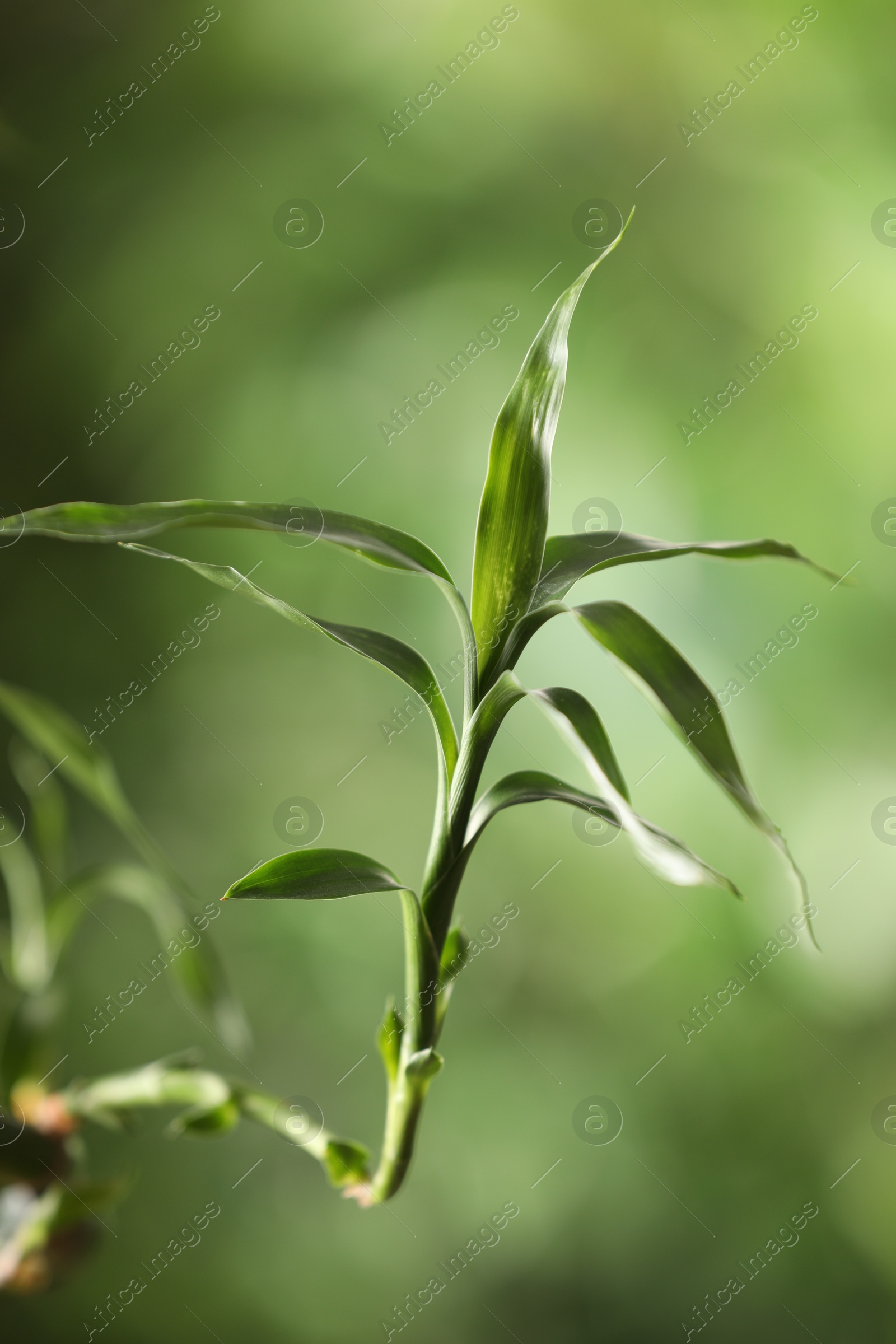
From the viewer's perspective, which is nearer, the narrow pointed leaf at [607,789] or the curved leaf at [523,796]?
the narrow pointed leaf at [607,789]

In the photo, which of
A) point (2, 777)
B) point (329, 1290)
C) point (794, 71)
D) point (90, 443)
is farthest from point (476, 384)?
point (329, 1290)

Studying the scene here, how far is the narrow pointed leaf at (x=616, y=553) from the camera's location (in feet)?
1.06

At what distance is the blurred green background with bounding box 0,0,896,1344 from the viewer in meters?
1.28

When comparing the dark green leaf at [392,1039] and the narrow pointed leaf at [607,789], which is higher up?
the narrow pointed leaf at [607,789]

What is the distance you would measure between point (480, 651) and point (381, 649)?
0.04 metres

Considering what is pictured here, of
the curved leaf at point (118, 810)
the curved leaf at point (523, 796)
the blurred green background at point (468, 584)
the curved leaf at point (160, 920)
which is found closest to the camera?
the curved leaf at point (523, 796)

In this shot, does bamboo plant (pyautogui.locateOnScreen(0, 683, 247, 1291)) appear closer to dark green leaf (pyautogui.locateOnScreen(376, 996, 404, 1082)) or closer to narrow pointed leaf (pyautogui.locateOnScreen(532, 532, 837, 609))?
dark green leaf (pyautogui.locateOnScreen(376, 996, 404, 1082))

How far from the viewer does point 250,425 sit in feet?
5.14

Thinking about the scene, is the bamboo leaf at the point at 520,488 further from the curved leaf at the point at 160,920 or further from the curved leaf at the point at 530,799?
the curved leaf at the point at 160,920

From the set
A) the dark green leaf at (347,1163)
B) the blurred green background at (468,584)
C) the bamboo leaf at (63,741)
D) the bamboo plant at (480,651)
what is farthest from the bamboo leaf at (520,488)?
the blurred green background at (468,584)

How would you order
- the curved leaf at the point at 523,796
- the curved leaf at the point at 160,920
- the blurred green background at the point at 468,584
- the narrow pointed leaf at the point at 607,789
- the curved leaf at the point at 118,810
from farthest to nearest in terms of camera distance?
1. the blurred green background at the point at 468,584
2. the curved leaf at the point at 160,920
3. the curved leaf at the point at 118,810
4. the curved leaf at the point at 523,796
5. the narrow pointed leaf at the point at 607,789

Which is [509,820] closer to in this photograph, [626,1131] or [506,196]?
[626,1131]

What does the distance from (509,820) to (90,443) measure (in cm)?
107

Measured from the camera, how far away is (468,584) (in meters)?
1.62
